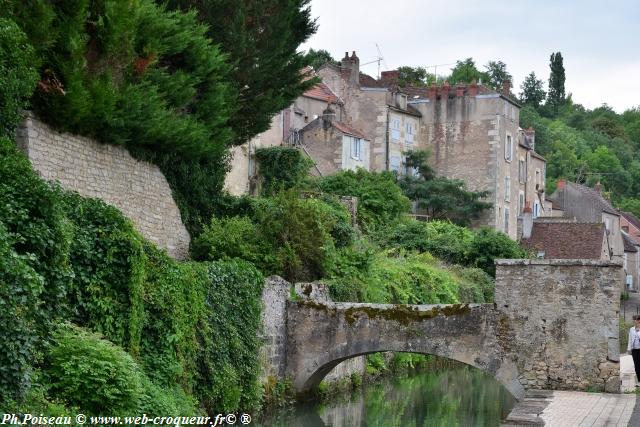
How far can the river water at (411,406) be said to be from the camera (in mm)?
20109

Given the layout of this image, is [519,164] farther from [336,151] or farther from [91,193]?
[91,193]

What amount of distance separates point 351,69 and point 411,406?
27207 millimetres

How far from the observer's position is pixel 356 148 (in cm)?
4459

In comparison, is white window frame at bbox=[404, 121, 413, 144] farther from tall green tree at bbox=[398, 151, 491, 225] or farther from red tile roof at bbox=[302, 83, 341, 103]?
red tile roof at bbox=[302, 83, 341, 103]

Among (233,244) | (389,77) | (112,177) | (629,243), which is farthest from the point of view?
(629,243)

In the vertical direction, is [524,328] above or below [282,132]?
below

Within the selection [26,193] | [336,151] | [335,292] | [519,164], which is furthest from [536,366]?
[519,164]

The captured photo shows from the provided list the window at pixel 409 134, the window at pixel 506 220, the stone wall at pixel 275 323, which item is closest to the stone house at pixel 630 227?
the window at pixel 506 220

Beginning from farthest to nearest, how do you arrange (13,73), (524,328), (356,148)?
(356,148)
(524,328)
(13,73)

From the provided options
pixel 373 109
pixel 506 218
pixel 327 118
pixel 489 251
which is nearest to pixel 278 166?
pixel 489 251

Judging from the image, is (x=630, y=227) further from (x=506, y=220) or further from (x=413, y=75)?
(x=506, y=220)

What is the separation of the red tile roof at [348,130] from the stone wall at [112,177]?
71.5 ft

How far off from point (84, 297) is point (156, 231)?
7.13 m

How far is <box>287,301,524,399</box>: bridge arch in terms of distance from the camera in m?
19.1
